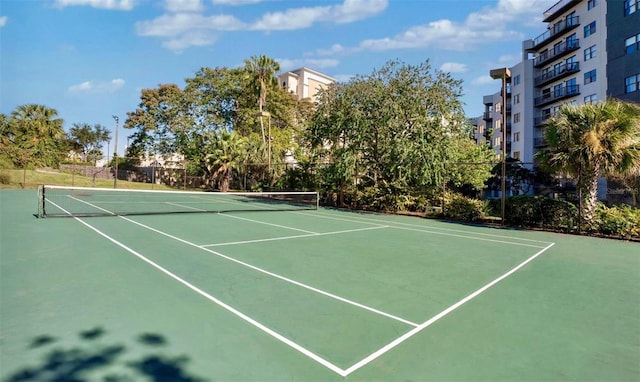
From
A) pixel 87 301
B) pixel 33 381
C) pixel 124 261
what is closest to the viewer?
pixel 33 381

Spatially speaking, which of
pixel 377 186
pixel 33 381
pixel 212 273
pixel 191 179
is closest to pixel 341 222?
pixel 377 186

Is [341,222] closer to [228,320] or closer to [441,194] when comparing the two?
[441,194]

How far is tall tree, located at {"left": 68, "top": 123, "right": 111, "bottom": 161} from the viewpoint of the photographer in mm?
62031

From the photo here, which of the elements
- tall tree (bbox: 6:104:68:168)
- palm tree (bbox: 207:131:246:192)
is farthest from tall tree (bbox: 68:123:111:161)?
palm tree (bbox: 207:131:246:192)

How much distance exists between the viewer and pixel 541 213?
1376cm

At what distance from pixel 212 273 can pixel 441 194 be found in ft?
45.9

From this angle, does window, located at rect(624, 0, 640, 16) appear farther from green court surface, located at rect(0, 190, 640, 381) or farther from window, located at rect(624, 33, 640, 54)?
green court surface, located at rect(0, 190, 640, 381)

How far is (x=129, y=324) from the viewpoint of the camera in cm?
409

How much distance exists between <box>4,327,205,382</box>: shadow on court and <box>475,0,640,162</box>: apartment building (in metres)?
31.6

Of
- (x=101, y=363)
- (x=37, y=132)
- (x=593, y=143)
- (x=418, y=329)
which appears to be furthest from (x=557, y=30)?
(x=37, y=132)

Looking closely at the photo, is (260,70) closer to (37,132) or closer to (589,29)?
(37,132)

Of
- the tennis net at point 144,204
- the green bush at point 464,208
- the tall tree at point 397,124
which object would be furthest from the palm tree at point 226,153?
the green bush at point 464,208

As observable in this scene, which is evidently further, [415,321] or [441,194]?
[441,194]

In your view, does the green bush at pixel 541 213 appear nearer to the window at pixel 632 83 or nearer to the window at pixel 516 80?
the window at pixel 632 83
